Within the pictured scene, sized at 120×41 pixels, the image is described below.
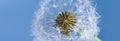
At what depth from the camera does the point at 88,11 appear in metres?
0.73

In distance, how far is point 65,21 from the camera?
0.70 meters

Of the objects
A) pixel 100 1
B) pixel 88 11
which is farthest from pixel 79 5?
pixel 100 1

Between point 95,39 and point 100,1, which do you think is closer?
point 95,39

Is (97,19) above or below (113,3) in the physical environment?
below

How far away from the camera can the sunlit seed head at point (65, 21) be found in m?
0.67

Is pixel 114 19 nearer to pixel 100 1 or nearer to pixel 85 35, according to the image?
pixel 100 1

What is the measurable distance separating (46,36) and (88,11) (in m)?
0.10

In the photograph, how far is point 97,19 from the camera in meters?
0.70

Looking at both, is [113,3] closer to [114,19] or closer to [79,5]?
[114,19]

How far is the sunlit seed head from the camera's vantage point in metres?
0.67

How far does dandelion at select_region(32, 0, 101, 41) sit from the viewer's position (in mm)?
677

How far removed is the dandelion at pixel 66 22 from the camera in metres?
0.68

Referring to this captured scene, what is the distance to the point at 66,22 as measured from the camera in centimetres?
69

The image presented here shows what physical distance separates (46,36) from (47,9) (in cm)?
8
